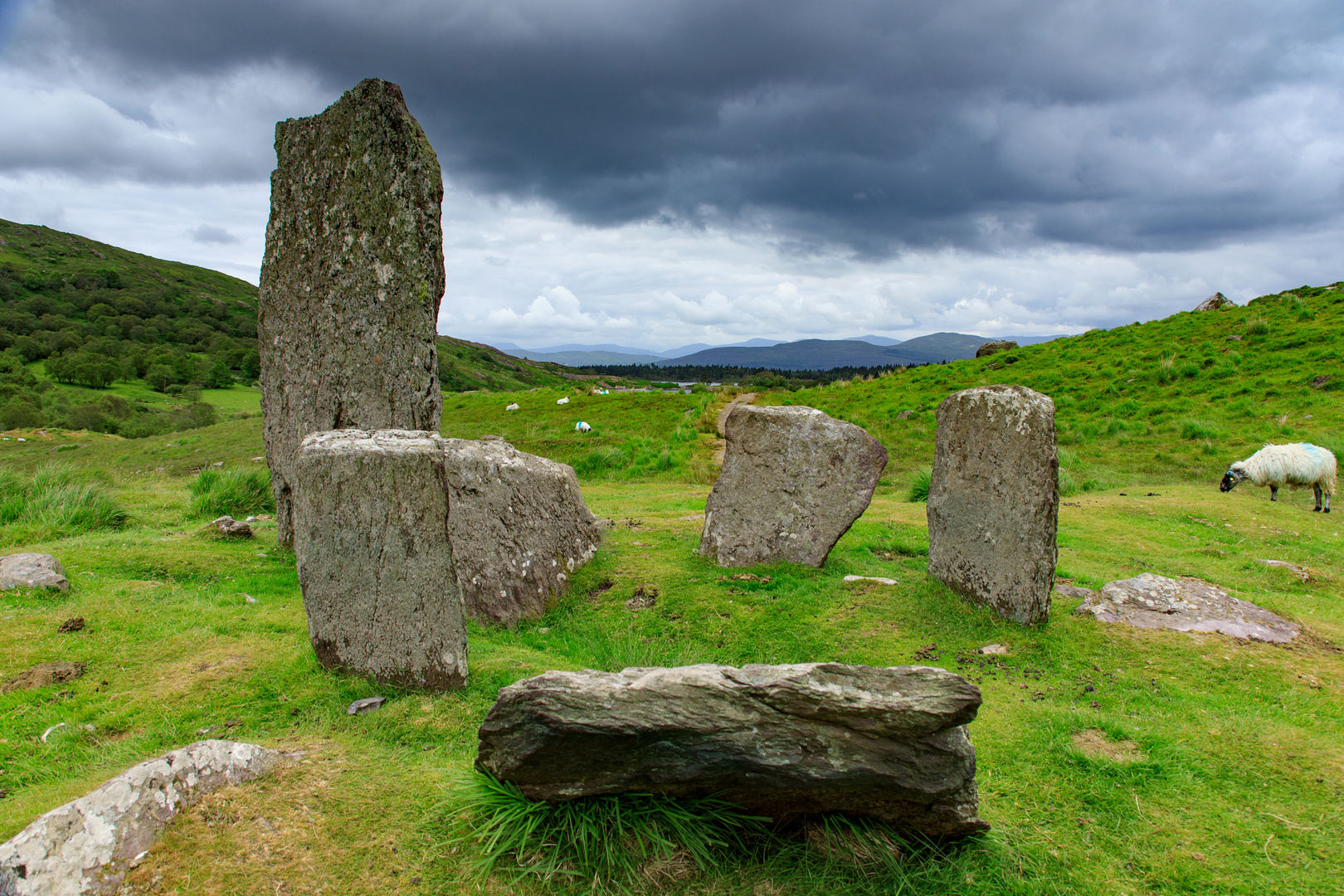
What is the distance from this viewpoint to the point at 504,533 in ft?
24.7

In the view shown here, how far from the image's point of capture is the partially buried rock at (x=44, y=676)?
456 centimetres

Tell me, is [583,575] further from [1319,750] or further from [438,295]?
[1319,750]

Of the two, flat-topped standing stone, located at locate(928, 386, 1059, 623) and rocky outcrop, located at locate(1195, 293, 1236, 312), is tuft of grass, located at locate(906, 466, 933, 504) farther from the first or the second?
rocky outcrop, located at locate(1195, 293, 1236, 312)

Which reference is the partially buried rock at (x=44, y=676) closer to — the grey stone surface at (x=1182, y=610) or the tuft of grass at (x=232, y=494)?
the tuft of grass at (x=232, y=494)

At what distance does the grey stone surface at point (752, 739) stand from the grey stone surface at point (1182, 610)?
193 inches

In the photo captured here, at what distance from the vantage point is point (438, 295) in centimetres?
848

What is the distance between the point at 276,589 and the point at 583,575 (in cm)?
352

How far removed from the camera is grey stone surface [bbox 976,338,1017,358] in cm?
3500

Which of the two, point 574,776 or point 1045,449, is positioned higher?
point 1045,449

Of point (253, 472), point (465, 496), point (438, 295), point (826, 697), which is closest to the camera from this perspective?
point (826, 697)

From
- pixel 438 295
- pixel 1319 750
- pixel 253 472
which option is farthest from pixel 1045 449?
pixel 253 472

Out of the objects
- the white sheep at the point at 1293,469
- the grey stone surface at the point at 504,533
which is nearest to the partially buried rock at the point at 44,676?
the grey stone surface at the point at 504,533

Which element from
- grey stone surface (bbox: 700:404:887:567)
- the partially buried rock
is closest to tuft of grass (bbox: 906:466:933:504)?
grey stone surface (bbox: 700:404:887:567)

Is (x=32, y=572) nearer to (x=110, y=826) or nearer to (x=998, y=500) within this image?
(x=110, y=826)
